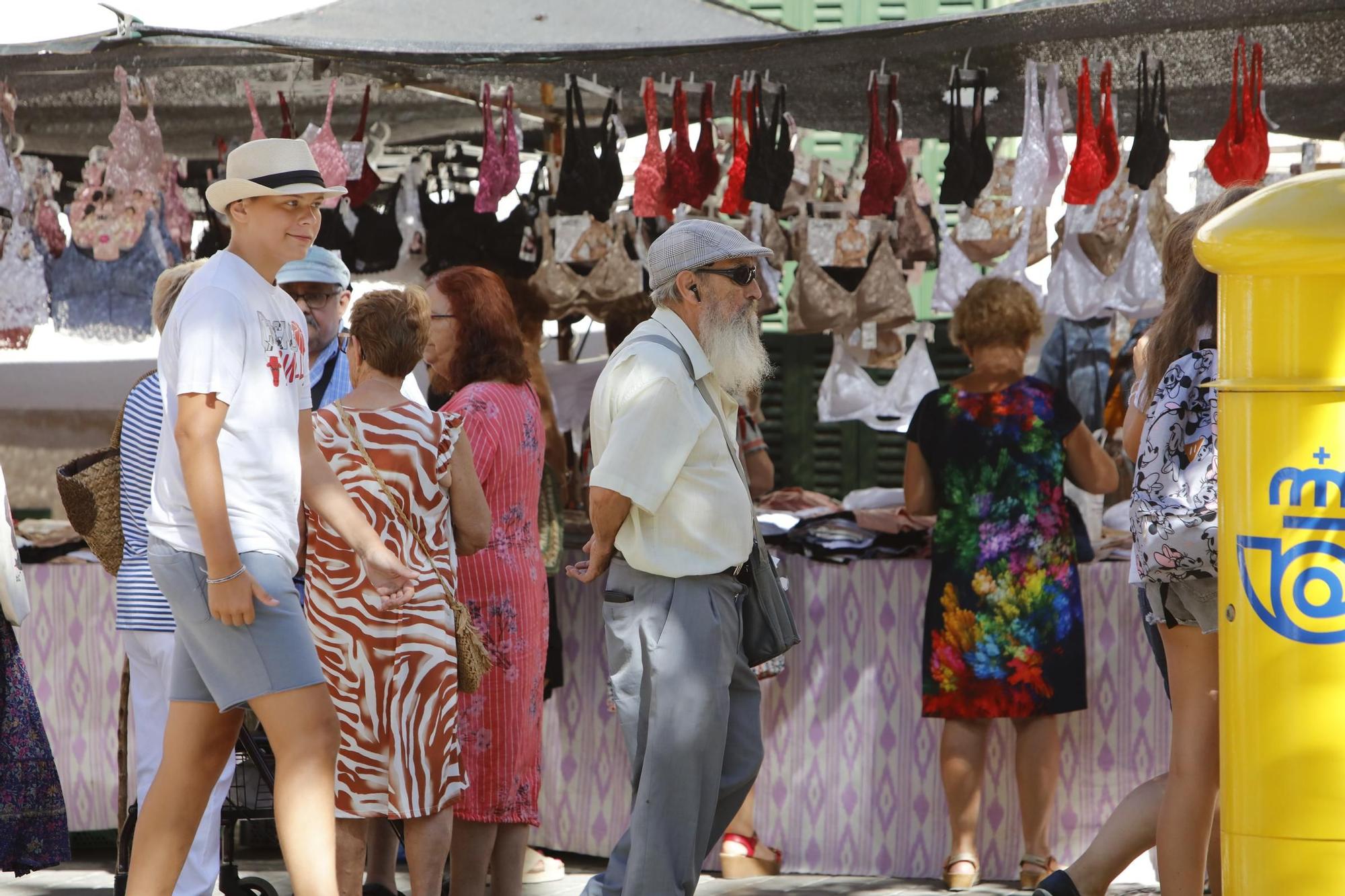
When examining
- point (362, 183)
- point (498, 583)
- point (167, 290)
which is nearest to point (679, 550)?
point (498, 583)

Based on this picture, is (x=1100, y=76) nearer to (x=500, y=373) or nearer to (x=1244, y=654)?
(x=500, y=373)

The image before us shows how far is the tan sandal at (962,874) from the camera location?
5.32 metres

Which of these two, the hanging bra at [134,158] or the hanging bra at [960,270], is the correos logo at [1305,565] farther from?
the hanging bra at [134,158]

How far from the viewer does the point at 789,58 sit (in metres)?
5.56

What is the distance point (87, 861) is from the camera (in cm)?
594

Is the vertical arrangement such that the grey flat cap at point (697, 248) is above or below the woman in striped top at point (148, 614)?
above

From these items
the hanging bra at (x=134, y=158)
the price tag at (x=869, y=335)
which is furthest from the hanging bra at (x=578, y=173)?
the hanging bra at (x=134, y=158)

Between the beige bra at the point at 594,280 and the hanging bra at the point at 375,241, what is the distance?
0.54 m

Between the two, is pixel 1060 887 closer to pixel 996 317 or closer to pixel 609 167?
pixel 996 317

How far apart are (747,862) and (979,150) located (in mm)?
2425

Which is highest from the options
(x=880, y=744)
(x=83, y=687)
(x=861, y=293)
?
(x=861, y=293)

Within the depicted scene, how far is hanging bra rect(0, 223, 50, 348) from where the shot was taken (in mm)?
6156

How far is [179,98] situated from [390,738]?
3.62 m

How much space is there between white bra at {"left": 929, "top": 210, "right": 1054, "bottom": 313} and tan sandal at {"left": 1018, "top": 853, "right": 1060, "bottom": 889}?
5.77 feet
